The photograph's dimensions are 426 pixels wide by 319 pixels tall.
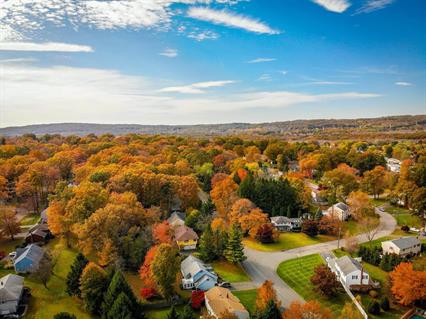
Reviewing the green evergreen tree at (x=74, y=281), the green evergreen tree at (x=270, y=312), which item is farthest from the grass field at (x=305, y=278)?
the green evergreen tree at (x=74, y=281)

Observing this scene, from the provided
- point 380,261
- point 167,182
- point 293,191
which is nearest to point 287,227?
point 293,191

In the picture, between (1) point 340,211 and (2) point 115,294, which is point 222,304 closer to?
(2) point 115,294

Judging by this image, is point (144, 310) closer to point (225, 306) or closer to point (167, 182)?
point (225, 306)

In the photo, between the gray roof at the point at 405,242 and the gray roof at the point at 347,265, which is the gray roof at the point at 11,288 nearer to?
the gray roof at the point at 347,265

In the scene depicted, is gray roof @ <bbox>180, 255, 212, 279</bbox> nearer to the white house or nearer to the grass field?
the grass field

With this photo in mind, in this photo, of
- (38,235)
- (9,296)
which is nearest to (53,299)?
(9,296)
